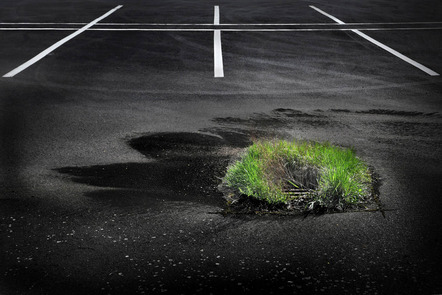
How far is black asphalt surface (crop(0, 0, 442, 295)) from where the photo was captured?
429 cm

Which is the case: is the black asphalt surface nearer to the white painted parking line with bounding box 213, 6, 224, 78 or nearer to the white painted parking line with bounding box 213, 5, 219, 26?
the white painted parking line with bounding box 213, 6, 224, 78

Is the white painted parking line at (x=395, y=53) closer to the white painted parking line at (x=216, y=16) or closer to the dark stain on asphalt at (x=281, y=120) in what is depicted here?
the white painted parking line at (x=216, y=16)

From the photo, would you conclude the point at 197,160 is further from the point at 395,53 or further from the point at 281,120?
the point at 395,53

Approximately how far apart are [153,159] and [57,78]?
4527 millimetres

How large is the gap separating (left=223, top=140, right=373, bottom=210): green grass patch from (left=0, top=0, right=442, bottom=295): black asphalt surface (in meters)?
0.20

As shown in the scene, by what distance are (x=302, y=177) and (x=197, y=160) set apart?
4.48 ft

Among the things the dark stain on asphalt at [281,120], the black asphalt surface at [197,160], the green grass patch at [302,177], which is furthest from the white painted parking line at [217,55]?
the green grass patch at [302,177]

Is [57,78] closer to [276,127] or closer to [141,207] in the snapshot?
[276,127]

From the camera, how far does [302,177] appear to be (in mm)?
5594

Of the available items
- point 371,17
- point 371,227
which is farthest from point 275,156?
point 371,17

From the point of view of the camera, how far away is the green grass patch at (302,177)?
5.30m

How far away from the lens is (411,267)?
430 cm

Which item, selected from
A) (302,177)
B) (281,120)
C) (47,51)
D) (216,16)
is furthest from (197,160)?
(216,16)

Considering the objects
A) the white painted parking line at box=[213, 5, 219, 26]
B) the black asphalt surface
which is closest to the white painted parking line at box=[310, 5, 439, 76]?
the black asphalt surface
